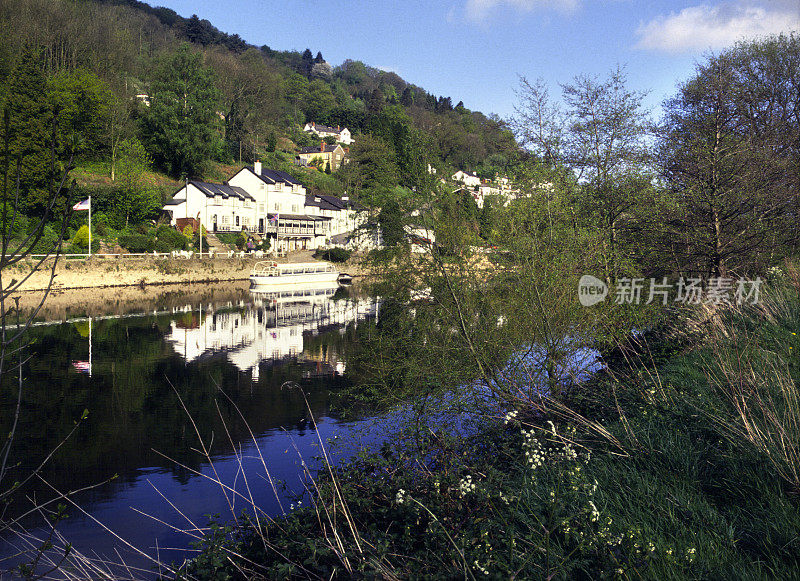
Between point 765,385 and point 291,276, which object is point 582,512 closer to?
point 765,385

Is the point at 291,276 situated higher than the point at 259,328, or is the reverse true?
the point at 291,276

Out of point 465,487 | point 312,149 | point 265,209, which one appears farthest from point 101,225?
point 312,149

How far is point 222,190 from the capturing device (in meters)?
65.3

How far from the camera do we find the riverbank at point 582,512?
179 inches

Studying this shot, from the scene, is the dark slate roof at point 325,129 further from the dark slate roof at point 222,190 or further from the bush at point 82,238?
the bush at point 82,238

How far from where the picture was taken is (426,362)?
1316 centimetres

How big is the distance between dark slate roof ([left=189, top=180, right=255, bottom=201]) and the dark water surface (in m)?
28.2

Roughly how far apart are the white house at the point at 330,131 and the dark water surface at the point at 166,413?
330ft

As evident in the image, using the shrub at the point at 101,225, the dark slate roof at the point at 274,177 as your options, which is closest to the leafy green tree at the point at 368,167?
the dark slate roof at the point at 274,177

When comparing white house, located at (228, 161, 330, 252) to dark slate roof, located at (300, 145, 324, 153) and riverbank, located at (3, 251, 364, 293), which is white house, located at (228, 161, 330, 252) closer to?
riverbank, located at (3, 251, 364, 293)

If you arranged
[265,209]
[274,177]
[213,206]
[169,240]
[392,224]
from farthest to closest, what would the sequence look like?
[274,177] < [265,209] < [213,206] < [169,240] < [392,224]

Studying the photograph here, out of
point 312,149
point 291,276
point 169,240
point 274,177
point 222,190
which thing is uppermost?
point 312,149

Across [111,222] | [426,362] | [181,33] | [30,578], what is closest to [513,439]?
[426,362]

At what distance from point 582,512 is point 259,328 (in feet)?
95.9
